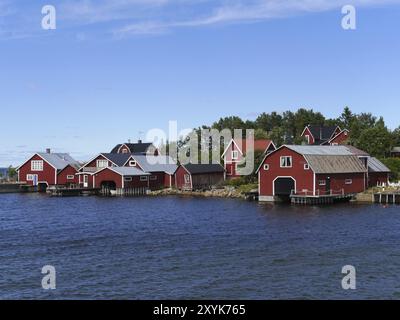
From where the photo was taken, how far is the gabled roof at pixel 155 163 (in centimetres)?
7888

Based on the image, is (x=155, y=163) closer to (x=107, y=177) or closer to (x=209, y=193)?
(x=107, y=177)

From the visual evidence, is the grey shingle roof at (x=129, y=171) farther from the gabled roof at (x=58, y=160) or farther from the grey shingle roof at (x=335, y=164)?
the grey shingle roof at (x=335, y=164)

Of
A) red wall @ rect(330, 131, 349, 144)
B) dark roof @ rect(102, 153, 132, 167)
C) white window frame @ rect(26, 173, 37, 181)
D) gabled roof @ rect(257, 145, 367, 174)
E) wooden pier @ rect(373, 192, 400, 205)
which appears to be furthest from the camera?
red wall @ rect(330, 131, 349, 144)

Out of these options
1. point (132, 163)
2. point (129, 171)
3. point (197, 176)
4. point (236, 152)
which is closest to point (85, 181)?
point (132, 163)

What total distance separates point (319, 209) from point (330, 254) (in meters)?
22.5

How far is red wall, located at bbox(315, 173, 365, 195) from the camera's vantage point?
54.8 metres

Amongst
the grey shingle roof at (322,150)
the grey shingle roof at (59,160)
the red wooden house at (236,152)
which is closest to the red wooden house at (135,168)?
the grey shingle roof at (59,160)

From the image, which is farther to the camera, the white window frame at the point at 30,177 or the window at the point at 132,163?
the white window frame at the point at 30,177

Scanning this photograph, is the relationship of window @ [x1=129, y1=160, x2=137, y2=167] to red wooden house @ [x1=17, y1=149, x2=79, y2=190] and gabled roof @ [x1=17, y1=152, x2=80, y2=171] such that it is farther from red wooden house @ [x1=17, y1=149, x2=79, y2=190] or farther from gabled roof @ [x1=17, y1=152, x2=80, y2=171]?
gabled roof @ [x1=17, y1=152, x2=80, y2=171]

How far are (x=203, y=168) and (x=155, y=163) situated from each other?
7783 millimetres

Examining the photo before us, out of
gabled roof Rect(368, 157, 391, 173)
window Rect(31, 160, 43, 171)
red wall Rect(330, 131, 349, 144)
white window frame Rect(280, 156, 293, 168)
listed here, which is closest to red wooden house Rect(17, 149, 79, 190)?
window Rect(31, 160, 43, 171)

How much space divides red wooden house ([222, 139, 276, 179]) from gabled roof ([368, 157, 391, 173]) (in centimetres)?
1599

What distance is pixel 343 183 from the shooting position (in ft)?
188
